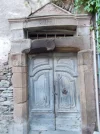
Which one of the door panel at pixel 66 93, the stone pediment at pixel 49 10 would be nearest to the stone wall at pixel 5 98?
the door panel at pixel 66 93

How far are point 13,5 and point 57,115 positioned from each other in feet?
8.94

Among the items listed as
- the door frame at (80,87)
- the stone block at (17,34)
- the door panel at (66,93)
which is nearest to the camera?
the door frame at (80,87)

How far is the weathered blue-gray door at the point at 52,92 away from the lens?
16.6 ft

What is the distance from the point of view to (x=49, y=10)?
15.8 feet

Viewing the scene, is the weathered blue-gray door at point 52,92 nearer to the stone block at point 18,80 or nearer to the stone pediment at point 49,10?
the stone block at point 18,80

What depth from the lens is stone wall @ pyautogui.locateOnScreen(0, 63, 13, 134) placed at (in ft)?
15.8

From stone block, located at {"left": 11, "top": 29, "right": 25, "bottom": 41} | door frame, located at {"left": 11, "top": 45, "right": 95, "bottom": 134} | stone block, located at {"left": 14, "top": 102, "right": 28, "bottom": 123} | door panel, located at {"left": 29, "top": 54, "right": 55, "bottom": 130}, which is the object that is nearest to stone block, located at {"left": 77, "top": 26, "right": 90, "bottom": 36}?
door frame, located at {"left": 11, "top": 45, "right": 95, "bottom": 134}

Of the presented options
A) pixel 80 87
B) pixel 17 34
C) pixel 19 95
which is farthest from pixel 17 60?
pixel 80 87

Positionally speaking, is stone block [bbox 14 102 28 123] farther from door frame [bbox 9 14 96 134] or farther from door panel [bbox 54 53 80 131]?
door panel [bbox 54 53 80 131]

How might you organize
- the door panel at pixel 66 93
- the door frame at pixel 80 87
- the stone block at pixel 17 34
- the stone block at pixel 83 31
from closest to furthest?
the door frame at pixel 80 87, the stone block at pixel 83 31, the stone block at pixel 17 34, the door panel at pixel 66 93

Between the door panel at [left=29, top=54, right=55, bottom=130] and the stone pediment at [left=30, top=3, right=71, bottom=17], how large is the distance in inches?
38.2

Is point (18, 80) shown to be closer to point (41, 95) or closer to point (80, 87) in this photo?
point (41, 95)

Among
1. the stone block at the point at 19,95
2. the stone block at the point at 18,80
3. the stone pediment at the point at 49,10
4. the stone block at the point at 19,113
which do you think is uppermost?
the stone pediment at the point at 49,10

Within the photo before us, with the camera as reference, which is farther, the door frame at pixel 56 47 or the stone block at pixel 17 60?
the stone block at pixel 17 60
